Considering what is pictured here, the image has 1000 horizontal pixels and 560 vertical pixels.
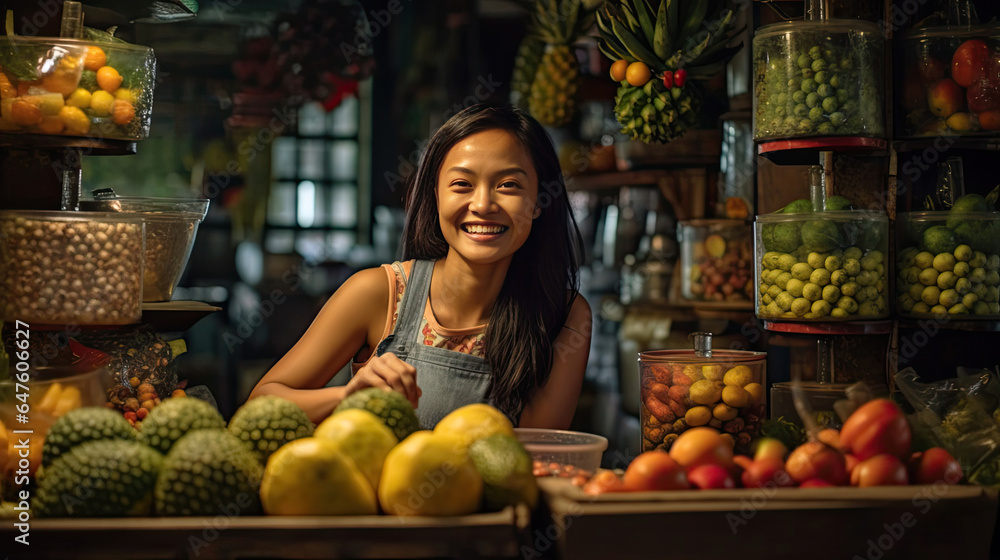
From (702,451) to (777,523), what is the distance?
6.0 inches

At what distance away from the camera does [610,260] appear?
→ 4836mm

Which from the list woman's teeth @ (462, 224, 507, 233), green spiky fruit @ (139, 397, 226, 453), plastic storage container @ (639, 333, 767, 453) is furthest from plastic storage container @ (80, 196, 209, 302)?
plastic storage container @ (639, 333, 767, 453)

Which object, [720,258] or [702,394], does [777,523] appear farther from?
[720,258]

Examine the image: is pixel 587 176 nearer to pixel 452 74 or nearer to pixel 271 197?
pixel 452 74

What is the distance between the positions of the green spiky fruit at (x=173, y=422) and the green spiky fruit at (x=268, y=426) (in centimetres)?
4

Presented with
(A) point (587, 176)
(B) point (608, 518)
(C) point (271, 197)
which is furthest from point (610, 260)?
(B) point (608, 518)

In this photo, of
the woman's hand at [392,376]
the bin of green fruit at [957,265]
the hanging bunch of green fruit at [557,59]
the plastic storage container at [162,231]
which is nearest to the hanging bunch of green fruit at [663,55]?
the hanging bunch of green fruit at [557,59]

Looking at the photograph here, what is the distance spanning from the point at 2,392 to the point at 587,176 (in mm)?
3583

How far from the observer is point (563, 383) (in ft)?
7.22

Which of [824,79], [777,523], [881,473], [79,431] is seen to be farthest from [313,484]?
[824,79]

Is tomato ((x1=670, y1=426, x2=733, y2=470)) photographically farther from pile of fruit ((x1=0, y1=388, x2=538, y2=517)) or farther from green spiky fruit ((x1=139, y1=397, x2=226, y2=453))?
green spiky fruit ((x1=139, y1=397, x2=226, y2=453))

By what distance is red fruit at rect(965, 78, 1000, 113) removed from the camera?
206cm

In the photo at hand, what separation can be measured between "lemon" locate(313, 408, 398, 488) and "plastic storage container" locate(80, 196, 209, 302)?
1.01 metres

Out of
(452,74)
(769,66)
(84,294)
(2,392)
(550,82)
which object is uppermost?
(452,74)
